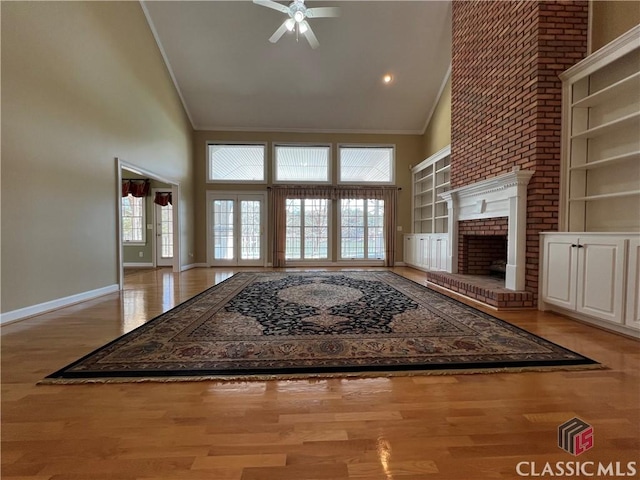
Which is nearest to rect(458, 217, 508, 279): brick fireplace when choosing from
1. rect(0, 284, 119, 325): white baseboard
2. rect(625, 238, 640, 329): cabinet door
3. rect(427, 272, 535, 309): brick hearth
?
rect(427, 272, 535, 309): brick hearth

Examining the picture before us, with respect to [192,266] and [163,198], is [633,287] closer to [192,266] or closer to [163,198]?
Answer: [192,266]

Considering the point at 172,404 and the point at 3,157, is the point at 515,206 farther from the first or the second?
the point at 3,157

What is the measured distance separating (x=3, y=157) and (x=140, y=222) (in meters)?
5.94

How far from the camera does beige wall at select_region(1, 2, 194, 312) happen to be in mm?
2939

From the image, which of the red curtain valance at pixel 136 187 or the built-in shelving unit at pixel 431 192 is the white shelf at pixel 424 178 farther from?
the red curtain valance at pixel 136 187

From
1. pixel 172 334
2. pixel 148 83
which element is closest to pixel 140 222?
pixel 148 83

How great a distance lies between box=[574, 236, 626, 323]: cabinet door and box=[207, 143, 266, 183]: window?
675 centimetres

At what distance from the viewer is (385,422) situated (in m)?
1.39

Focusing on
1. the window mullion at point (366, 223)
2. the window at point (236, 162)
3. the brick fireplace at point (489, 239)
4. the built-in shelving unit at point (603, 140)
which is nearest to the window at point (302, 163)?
the window at point (236, 162)

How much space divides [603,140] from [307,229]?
19.6 ft

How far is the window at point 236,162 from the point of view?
7953mm

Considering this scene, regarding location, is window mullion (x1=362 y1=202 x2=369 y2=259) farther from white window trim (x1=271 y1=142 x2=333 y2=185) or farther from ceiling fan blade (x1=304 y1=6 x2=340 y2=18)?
ceiling fan blade (x1=304 y1=6 x2=340 y2=18)

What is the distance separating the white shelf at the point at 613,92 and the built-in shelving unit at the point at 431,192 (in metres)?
2.81

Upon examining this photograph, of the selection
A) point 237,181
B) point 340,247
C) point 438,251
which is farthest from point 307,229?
point 438,251
